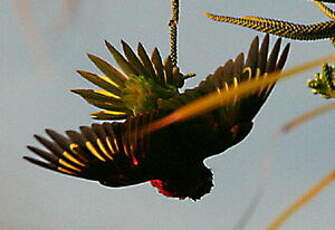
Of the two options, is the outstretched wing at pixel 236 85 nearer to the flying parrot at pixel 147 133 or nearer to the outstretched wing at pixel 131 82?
the flying parrot at pixel 147 133

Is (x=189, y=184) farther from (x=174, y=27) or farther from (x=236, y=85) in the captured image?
(x=174, y=27)

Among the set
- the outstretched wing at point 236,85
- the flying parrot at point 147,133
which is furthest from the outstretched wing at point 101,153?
the outstretched wing at point 236,85

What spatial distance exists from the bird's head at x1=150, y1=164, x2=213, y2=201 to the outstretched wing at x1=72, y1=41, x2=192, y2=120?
28cm

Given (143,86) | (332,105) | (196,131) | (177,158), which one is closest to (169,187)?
(177,158)

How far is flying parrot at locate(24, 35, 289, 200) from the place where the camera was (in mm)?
2012

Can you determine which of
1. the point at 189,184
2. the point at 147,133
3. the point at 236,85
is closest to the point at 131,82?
the point at 147,133

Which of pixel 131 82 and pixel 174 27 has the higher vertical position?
pixel 174 27

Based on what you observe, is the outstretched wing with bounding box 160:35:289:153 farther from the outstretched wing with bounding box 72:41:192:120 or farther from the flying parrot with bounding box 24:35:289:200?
the outstretched wing with bounding box 72:41:192:120

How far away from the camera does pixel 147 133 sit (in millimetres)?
2070

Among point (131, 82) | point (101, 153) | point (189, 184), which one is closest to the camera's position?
point (131, 82)

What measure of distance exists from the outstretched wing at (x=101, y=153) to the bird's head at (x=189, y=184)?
70mm

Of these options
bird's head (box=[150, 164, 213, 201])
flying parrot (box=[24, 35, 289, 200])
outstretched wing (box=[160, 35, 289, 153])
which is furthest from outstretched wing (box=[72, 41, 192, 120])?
bird's head (box=[150, 164, 213, 201])

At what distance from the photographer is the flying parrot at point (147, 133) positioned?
6.60ft

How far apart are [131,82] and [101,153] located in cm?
28
